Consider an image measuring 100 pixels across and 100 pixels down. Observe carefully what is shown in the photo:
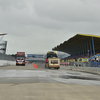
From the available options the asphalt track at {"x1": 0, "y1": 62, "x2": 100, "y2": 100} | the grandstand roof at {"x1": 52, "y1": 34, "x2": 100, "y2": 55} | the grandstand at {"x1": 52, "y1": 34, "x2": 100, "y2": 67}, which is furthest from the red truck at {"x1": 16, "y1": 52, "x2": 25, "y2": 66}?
the asphalt track at {"x1": 0, "y1": 62, "x2": 100, "y2": 100}

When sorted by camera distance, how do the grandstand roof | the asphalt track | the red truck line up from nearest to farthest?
the asphalt track, the red truck, the grandstand roof

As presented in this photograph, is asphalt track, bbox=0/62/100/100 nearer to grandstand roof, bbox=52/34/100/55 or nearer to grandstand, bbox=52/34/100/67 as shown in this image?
grandstand, bbox=52/34/100/67

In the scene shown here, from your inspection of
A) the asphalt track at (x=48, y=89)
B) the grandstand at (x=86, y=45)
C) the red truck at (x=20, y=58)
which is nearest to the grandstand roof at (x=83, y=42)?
the grandstand at (x=86, y=45)

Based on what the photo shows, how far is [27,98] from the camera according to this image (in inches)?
260

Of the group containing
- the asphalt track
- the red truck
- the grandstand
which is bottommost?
the asphalt track

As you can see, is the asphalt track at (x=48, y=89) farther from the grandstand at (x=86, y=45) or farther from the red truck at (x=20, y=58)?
the grandstand at (x=86, y=45)

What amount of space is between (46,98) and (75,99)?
1.04 m

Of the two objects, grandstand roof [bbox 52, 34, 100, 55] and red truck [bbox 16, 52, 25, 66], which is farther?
grandstand roof [bbox 52, 34, 100, 55]

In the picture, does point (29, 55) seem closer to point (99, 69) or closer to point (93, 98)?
point (99, 69)

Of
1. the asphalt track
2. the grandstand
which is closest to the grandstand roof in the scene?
the grandstand

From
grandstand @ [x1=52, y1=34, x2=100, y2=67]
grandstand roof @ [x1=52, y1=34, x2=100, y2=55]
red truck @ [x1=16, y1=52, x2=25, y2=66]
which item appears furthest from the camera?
grandstand roof @ [x1=52, y1=34, x2=100, y2=55]

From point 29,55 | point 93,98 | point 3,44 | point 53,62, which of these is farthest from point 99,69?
point 29,55

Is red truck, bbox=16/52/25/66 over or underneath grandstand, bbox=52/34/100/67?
underneath

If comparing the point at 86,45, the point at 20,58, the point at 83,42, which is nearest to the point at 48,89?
the point at 20,58
